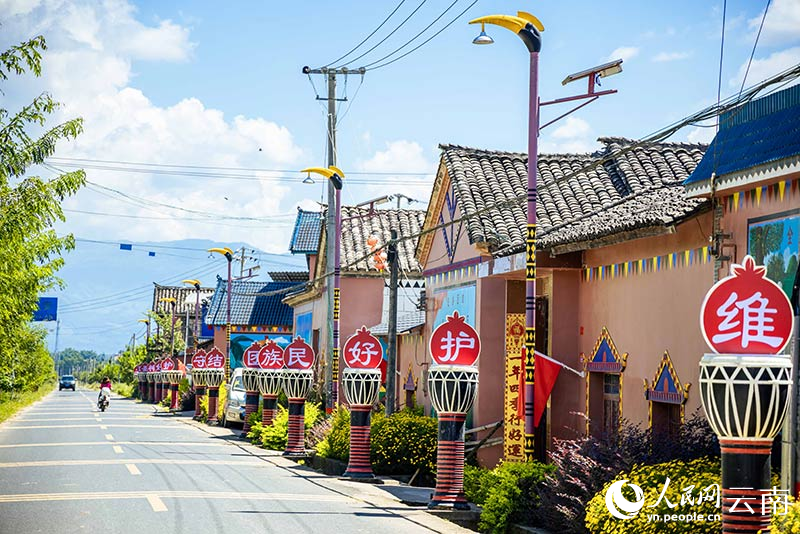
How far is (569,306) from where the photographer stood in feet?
65.6

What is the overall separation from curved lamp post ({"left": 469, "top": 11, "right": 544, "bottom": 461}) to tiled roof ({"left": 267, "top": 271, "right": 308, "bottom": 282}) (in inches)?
1682

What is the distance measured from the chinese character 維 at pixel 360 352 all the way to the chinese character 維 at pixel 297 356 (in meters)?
4.93

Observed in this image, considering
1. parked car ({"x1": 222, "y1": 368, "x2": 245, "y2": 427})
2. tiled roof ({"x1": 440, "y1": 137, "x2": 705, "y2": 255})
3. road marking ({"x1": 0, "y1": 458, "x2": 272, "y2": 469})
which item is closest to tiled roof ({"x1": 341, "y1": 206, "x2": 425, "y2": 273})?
parked car ({"x1": 222, "y1": 368, "x2": 245, "y2": 427})

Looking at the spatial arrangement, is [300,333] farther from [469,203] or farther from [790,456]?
[790,456]

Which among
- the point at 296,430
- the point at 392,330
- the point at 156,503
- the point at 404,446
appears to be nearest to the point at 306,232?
the point at 296,430

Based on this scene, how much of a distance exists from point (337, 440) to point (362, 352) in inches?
133

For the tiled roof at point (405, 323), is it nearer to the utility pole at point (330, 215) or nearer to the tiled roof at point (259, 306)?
the utility pole at point (330, 215)

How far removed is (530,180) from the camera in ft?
52.6

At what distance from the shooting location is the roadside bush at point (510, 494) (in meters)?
14.8

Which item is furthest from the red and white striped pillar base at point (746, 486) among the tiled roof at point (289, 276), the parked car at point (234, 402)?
the tiled roof at point (289, 276)

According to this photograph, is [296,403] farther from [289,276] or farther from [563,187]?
[289,276]

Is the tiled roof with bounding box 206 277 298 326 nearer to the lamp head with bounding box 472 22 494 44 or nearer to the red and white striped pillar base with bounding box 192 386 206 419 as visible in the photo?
the red and white striped pillar base with bounding box 192 386 206 419

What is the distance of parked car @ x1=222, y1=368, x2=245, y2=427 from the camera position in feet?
138

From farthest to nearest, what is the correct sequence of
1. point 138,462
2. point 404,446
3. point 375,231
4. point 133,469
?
Answer: 1. point 375,231
2. point 138,462
3. point 404,446
4. point 133,469
